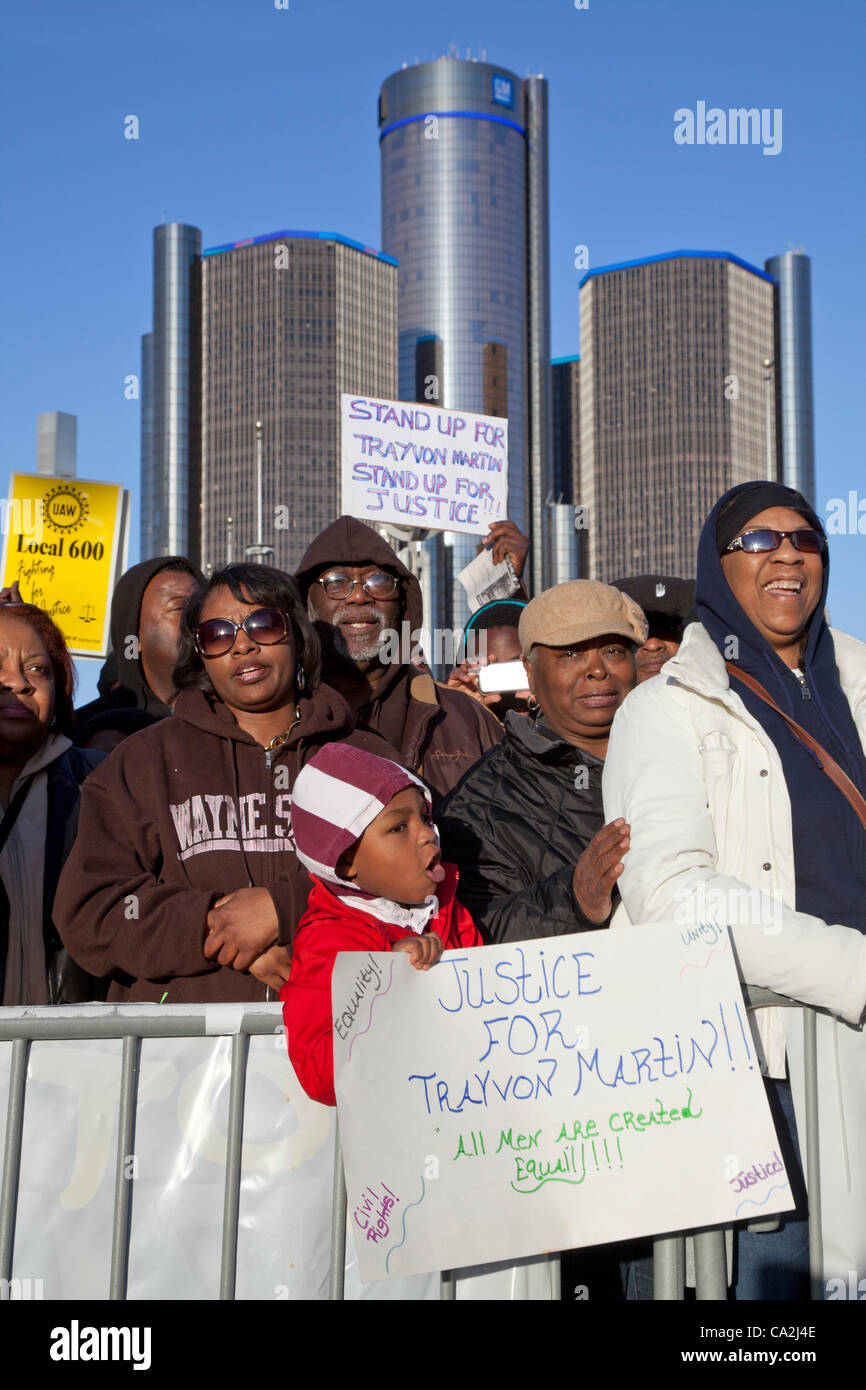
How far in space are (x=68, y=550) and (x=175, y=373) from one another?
103 meters

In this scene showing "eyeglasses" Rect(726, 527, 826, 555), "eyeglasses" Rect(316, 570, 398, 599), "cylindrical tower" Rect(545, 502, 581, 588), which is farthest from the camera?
"cylindrical tower" Rect(545, 502, 581, 588)

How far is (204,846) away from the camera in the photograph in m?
3.06

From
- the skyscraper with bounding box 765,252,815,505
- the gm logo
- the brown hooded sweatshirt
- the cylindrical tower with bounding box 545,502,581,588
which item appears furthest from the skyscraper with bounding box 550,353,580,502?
the brown hooded sweatshirt

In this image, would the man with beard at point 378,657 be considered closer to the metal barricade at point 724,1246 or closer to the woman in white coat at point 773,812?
the woman in white coat at point 773,812

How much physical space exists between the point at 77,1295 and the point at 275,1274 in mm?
343

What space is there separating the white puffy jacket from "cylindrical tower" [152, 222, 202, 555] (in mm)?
105973

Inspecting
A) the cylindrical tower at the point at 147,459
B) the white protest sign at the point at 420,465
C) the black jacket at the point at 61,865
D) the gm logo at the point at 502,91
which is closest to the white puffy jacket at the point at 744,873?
the black jacket at the point at 61,865

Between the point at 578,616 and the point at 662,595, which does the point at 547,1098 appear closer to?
the point at 578,616

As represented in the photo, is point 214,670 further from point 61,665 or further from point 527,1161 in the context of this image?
point 527,1161

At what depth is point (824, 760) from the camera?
262 cm

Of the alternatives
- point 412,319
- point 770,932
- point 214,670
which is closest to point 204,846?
point 214,670

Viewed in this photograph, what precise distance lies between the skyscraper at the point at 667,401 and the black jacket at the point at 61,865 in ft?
326

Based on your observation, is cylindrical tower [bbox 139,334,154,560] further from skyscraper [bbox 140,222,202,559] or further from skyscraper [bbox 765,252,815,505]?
skyscraper [bbox 765,252,815,505]

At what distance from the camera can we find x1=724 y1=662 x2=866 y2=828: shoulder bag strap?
259 cm
